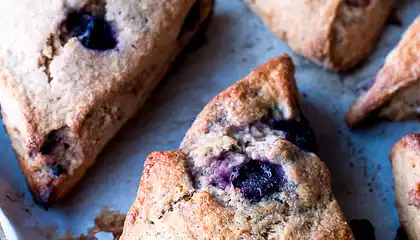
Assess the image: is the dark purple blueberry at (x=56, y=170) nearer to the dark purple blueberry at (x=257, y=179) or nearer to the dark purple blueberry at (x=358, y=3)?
the dark purple blueberry at (x=257, y=179)

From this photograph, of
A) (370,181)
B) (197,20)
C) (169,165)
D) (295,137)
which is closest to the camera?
(169,165)

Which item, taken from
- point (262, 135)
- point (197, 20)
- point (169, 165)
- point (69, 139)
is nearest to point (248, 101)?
point (262, 135)

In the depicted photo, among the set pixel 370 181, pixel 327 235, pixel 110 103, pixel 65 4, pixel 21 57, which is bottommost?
pixel 370 181

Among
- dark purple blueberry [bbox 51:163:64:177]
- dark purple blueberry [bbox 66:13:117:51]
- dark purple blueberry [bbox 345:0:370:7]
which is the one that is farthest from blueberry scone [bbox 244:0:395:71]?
dark purple blueberry [bbox 51:163:64:177]

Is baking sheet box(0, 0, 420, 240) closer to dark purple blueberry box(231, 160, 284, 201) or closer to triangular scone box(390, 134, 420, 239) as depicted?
triangular scone box(390, 134, 420, 239)

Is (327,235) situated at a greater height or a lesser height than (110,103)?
lesser

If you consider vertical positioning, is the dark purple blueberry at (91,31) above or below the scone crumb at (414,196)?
above

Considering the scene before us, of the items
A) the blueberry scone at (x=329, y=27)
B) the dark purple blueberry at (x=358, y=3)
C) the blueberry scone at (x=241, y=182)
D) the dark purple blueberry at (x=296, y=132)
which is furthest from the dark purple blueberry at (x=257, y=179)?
the dark purple blueberry at (x=358, y=3)

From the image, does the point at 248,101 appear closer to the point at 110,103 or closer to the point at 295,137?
the point at 295,137
